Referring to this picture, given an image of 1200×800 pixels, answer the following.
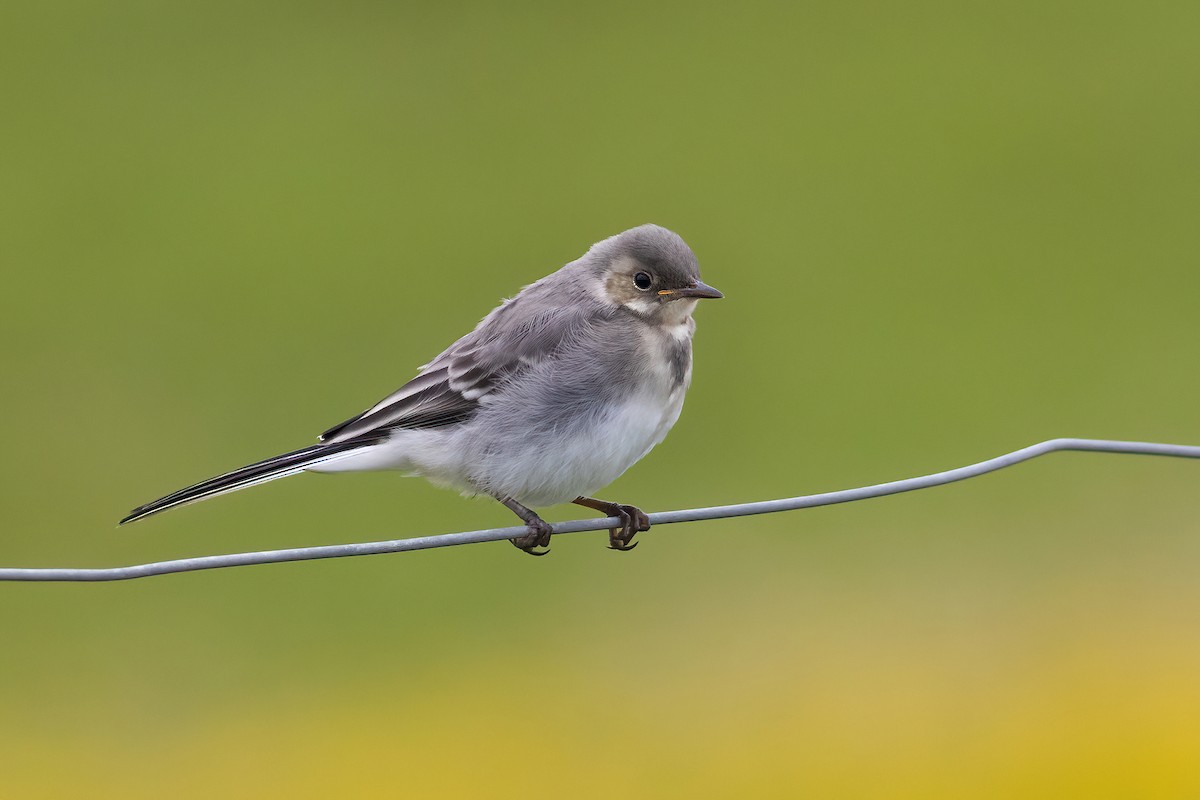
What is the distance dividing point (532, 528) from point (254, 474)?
89 centimetres

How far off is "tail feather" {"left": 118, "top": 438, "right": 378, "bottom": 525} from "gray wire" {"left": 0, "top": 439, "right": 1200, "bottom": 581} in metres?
0.22

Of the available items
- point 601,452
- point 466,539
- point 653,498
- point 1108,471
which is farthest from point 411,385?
point 1108,471

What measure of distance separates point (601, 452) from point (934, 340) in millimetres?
7424

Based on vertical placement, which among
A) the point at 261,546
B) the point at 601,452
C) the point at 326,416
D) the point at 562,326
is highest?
the point at 562,326

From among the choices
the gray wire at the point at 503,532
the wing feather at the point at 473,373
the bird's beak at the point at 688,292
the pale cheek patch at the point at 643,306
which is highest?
the bird's beak at the point at 688,292

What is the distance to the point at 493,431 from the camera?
464 cm

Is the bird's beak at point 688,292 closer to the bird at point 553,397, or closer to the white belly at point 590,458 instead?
the bird at point 553,397

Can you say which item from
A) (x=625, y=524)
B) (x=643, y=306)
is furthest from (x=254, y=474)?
(x=643, y=306)

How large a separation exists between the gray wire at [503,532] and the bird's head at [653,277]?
91 centimetres

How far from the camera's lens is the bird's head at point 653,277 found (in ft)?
15.8

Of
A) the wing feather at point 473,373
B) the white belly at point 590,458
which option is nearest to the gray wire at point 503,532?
the white belly at point 590,458

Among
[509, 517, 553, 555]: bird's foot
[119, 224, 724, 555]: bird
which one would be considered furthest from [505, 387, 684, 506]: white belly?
[509, 517, 553, 555]: bird's foot

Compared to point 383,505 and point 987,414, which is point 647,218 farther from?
point 383,505

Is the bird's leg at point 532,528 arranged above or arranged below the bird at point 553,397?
below
